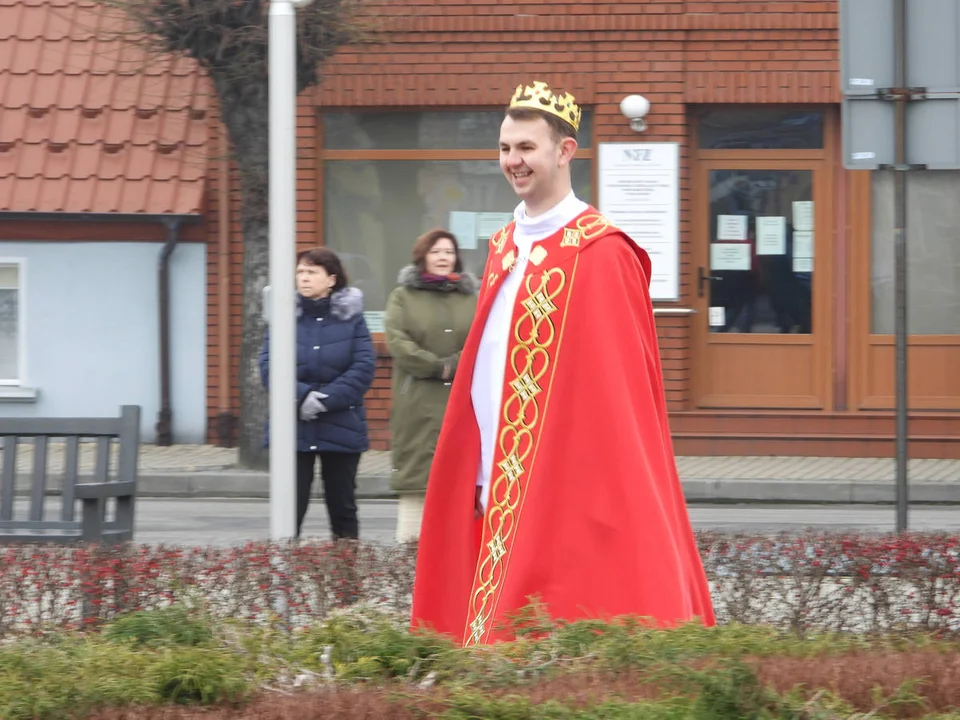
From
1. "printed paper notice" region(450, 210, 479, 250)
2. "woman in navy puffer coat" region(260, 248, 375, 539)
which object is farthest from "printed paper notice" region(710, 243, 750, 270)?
"woman in navy puffer coat" region(260, 248, 375, 539)

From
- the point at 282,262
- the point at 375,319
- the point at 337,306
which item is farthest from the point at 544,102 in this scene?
the point at 375,319

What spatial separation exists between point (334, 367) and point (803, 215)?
877 cm

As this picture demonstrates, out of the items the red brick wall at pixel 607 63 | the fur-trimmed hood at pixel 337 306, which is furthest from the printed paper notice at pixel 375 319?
the fur-trimmed hood at pixel 337 306

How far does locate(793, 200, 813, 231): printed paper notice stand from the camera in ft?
54.1

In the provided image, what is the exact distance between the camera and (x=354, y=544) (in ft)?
21.4

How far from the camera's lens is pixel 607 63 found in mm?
16391

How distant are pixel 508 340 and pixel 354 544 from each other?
1.84 meters

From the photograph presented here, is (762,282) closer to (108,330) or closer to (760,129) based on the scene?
(760,129)

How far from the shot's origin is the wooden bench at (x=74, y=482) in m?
7.42

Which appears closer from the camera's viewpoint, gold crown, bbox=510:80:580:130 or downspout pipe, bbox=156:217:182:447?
gold crown, bbox=510:80:580:130

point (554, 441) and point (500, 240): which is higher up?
point (500, 240)

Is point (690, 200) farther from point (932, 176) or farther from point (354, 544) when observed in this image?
point (354, 544)

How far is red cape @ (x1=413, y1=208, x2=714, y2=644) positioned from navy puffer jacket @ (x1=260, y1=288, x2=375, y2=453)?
368cm

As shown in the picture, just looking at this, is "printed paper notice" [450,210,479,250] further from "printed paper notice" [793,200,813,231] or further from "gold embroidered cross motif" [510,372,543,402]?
"gold embroidered cross motif" [510,372,543,402]
